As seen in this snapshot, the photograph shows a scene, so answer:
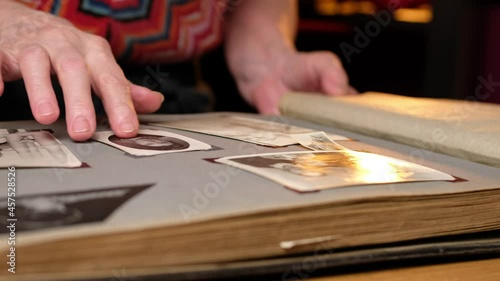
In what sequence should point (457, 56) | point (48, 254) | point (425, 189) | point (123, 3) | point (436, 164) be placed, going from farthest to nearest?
point (457, 56), point (123, 3), point (436, 164), point (425, 189), point (48, 254)

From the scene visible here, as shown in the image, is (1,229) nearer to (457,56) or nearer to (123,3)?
(123,3)

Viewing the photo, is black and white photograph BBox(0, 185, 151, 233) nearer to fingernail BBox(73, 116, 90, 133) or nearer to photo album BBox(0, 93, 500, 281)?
photo album BBox(0, 93, 500, 281)

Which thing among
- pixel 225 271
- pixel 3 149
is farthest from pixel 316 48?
pixel 225 271

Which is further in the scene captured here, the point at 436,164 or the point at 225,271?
the point at 436,164

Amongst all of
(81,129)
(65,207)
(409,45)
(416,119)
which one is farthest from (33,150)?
(409,45)

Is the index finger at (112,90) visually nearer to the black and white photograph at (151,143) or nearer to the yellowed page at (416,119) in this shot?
the black and white photograph at (151,143)

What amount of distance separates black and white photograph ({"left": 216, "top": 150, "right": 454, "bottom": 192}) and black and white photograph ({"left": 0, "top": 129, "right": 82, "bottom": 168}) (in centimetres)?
12

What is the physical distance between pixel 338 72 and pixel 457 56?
789 millimetres

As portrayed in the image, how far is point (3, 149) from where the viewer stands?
0.51 meters

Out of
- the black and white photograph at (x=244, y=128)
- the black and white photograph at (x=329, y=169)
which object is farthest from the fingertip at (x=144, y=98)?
the black and white photograph at (x=329, y=169)

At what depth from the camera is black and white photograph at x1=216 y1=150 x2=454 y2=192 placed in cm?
42

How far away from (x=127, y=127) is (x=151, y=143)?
0.13ft

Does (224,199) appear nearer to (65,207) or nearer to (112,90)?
(65,207)

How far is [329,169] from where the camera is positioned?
1.52 ft
